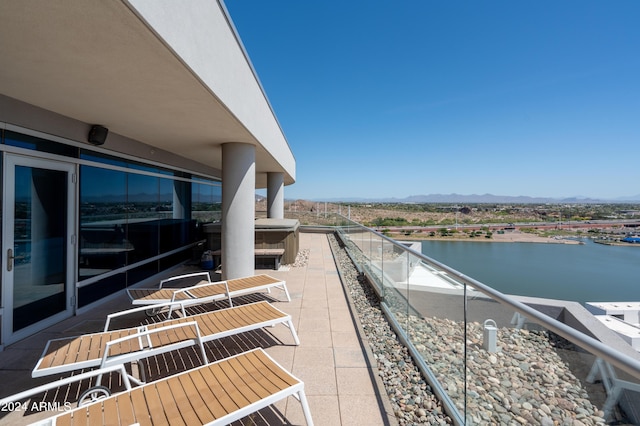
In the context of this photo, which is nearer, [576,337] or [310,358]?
[576,337]

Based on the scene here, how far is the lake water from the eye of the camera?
2666 centimetres

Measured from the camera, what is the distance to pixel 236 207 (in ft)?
20.1

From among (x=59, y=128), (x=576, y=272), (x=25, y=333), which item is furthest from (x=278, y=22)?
(x=576, y=272)

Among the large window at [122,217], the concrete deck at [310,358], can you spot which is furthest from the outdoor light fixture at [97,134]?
the concrete deck at [310,358]

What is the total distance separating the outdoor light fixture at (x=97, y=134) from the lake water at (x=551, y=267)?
2128cm

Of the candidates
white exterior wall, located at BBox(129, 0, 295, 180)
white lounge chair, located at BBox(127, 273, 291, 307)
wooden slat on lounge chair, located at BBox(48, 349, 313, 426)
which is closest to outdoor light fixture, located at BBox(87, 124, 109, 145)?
white exterior wall, located at BBox(129, 0, 295, 180)

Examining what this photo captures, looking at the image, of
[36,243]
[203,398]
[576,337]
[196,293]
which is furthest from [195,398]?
[36,243]

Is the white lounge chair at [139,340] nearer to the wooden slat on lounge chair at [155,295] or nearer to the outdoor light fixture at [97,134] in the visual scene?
the wooden slat on lounge chair at [155,295]

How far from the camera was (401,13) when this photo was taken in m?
12.5

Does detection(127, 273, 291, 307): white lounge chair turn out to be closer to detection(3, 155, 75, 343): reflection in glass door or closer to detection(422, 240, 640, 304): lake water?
detection(3, 155, 75, 343): reflection in glass door

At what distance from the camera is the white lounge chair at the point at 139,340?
8.86 ft

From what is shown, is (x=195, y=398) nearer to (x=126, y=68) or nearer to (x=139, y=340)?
(x=139, y=340)

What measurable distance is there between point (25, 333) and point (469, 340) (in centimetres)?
556

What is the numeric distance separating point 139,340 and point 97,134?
144 inches
